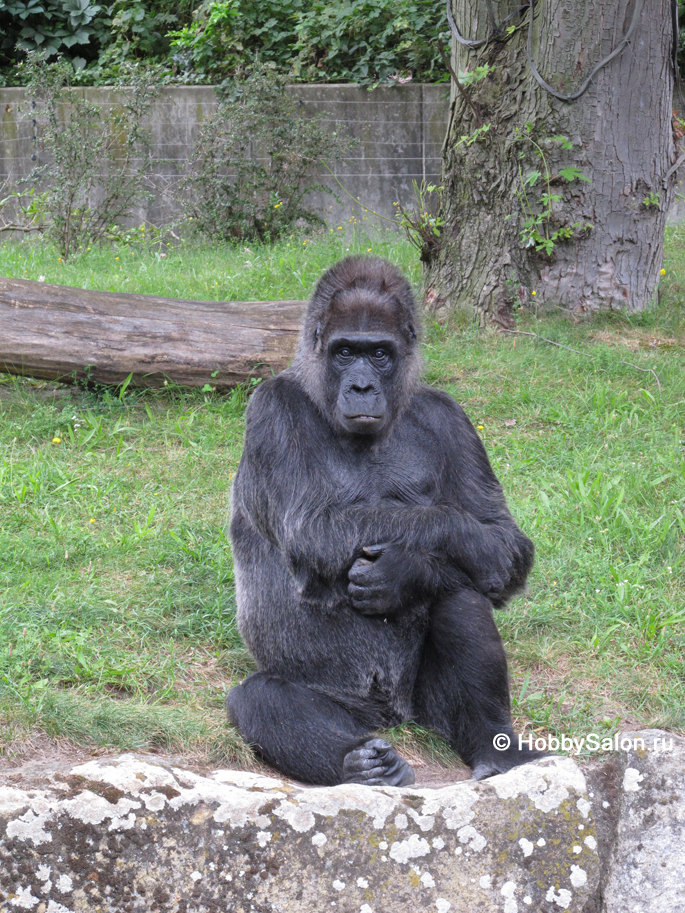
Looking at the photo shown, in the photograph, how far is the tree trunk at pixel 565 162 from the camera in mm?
6855

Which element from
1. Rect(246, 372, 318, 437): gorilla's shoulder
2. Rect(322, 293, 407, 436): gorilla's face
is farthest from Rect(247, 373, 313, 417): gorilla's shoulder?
Rect(322, 293, 407, 436): gorilla's face

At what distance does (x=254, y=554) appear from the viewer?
135 inches

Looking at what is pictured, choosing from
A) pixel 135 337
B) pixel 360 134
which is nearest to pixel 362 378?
pixel 135 337

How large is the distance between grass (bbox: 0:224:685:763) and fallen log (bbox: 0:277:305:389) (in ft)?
0.61

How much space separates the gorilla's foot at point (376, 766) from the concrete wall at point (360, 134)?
875 centimetres

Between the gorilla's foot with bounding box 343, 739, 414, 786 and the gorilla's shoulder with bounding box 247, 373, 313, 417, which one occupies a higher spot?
the gorilla's shoulder with bounding box 247, 373, 313, 417

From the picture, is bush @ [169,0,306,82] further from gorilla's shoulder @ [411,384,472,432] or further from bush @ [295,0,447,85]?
gorilla's shoulder @ [411,384,472,432]

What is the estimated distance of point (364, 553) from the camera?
3223 mm

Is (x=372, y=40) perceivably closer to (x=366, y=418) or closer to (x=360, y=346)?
(x=360, y=346)

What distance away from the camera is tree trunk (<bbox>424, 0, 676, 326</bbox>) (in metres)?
6.86

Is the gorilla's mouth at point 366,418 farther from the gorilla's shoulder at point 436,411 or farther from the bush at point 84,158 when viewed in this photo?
the bush at point 84,158

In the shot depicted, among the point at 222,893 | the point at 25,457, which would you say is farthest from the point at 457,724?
the point at 25,457

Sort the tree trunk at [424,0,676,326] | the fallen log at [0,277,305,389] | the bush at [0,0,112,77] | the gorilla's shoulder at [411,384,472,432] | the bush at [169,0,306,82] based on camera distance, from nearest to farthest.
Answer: the gorilla's shoulder at [411,384,472,432]
the fallen log at [0,277,305,389]
the tree trunk at [424,0,676,326]
the bush at [169,0,306,82]
the bush at [0,0,112,77]

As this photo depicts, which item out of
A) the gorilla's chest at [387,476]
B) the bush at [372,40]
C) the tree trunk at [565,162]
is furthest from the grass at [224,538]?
the bush at [372,40]
